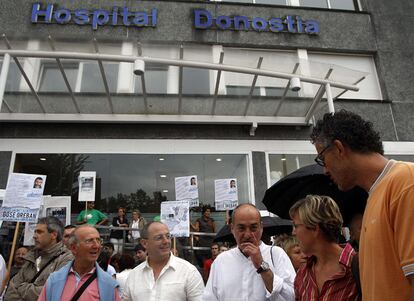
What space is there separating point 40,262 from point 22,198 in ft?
9.01

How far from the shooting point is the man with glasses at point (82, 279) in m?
3.32

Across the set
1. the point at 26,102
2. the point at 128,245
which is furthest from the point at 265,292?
the point at 26,102

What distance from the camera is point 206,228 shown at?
8992 millimetres

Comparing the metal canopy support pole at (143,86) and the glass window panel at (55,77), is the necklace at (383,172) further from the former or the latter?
the glass window panel at (55,77)

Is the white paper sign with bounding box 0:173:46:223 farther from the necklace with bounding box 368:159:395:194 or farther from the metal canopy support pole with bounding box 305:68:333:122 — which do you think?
the metal canopy support pole with bounding box 305:68:333:122

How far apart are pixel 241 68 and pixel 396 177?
7.29 metres

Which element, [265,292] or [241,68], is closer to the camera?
[265,292]

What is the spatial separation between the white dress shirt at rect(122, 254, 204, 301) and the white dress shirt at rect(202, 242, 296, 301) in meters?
0.54

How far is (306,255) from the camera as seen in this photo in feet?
8.52

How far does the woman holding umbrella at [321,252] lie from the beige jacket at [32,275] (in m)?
3.02

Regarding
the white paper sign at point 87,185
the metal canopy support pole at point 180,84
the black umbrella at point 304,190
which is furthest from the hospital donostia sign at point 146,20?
the black umbrella at point 304,190

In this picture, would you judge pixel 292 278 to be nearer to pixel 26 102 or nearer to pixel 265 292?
pixel 265 292

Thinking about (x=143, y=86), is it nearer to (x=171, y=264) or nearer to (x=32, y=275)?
(x=32, y=275)

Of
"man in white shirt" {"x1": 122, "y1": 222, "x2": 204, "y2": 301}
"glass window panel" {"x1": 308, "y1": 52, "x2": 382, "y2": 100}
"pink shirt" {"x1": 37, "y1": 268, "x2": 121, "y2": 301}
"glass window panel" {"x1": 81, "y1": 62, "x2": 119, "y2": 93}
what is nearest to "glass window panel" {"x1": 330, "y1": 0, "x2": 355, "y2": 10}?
"glass window panel" {"x1": 308, "y1": 52, "x2": 382, "y2": 100}
